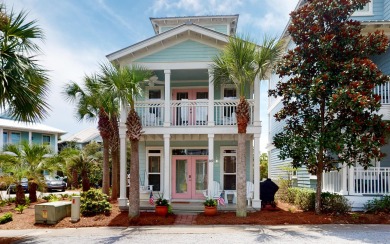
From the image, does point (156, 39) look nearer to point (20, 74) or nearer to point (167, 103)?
point (167, 103)

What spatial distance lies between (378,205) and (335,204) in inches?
58.3

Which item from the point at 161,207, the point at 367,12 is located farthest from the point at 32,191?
the point at 367,12

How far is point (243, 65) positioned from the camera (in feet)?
36.4

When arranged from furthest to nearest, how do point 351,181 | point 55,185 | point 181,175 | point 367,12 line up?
point 55,185 → point 181,175 → point 367,12 → point 351,181

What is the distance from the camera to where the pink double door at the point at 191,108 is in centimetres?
1362

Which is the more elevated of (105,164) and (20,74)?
(20,74)

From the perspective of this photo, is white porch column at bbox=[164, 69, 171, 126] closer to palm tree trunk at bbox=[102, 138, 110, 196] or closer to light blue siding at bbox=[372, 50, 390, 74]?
palm tree trunk at bbox=[102, 138, 110, 196]

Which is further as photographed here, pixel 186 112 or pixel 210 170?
pixel 186 112

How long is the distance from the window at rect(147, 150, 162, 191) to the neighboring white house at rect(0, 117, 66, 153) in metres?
16.1

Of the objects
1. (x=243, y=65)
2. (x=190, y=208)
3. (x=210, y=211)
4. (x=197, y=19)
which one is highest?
(x=197, y=19)

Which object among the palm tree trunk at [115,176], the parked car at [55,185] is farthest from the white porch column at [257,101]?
the parked car at [55,185]

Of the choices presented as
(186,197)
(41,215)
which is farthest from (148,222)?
(186,197)

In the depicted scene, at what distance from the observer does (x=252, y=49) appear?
440 inches

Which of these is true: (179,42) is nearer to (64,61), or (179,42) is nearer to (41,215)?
(64,61)
